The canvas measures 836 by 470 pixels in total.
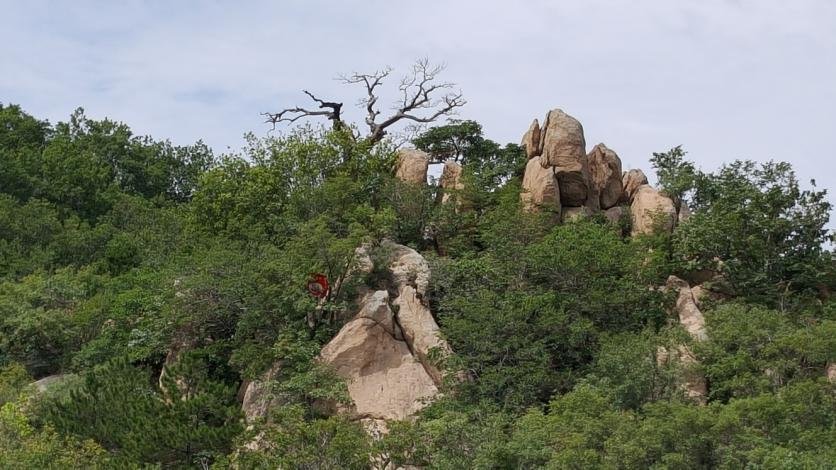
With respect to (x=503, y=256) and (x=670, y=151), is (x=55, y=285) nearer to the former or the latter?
(x=503, y=256)

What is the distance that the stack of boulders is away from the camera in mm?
30844

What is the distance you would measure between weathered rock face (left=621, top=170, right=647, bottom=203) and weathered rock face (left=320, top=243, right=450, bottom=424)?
901 centimetres

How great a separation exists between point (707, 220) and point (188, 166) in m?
36.9

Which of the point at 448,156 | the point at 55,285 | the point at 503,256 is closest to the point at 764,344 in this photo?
the point at 503,256

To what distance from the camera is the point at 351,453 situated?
65.4 feet

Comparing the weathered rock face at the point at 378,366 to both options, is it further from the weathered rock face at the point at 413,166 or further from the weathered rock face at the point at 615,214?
the weathered rock face at the point at 615,214

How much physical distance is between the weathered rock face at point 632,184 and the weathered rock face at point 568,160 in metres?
1.56

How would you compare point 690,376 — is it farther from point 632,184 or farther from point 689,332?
point 632,184

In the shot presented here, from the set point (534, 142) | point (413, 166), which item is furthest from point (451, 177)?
point (534, 142)

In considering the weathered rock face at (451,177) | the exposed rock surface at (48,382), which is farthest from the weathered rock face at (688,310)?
the exposed rock surface at (48,382)

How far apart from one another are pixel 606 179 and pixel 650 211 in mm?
2919

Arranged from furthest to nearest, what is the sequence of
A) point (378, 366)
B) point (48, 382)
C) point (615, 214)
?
1. point (615, 214)
2. point (48, 382)
3. point (378, 366)

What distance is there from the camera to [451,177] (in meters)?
32.8

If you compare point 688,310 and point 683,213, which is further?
point 683,213
